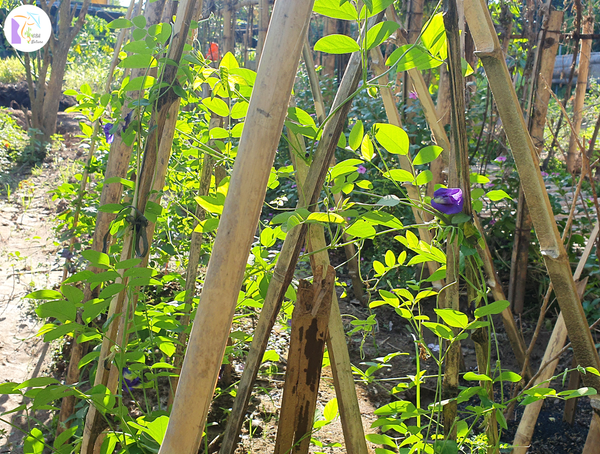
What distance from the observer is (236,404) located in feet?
2.31

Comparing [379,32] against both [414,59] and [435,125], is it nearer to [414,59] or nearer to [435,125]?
[414,59]

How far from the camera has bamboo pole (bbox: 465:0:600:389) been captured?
1.97 ft

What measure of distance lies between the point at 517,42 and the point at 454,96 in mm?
4177

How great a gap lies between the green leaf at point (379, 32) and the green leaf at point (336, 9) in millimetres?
28

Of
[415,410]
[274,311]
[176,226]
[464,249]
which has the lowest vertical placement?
[176,226]

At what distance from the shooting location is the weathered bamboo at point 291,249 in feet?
2.18

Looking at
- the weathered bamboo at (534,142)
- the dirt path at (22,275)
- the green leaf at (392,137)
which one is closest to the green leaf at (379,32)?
the green leaf at (392,137)

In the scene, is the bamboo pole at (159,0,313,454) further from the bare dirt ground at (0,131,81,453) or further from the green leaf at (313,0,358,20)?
the bare dirt ground at (0,131,81,453)

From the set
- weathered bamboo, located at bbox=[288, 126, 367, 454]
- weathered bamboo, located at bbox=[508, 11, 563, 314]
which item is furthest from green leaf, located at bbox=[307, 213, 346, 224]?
weathered bamboo, located at bbox=[508, 11, 563, 314]

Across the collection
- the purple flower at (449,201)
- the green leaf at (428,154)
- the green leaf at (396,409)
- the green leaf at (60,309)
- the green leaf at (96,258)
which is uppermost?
the green leaf at (428,154)

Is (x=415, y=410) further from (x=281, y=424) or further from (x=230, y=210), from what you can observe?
(x=230, y=210)

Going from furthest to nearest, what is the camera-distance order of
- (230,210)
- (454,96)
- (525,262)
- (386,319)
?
(386,319), (525,262), (454,96), (230,210)

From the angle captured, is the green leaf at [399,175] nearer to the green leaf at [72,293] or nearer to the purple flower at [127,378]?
the green leaf at [72,293]

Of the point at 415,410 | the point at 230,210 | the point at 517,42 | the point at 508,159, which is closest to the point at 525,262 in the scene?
the point at 508,159
